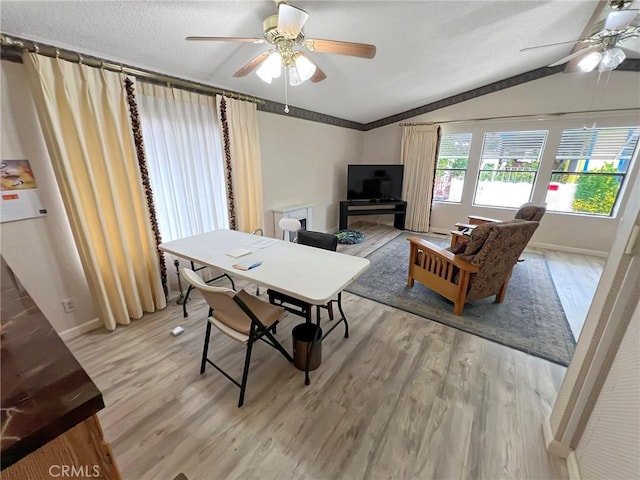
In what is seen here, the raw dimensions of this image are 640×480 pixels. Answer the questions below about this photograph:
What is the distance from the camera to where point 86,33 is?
1.68 m

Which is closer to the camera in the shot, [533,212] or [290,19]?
[290,19]

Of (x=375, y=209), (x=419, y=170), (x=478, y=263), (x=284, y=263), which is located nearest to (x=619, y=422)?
(x=478, y=263)

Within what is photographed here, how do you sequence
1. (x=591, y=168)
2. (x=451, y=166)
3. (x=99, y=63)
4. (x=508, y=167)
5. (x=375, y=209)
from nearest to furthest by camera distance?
(x=99, y=63)
(x=591, y=168)
(x=508, y=167)
(x=451, y=166)
(x=375, y=209)

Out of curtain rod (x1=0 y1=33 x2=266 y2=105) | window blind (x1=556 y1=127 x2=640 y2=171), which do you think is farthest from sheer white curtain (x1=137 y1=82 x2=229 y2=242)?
window blind (x1=556 y1=127 x2=640 y2=171)

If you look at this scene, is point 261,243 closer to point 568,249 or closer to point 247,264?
point 247,264

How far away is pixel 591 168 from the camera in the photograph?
13.0 feet

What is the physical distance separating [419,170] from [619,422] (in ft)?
16.0

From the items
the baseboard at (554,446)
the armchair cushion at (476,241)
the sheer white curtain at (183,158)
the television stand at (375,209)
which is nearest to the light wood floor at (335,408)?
the baseboard at (554,446)

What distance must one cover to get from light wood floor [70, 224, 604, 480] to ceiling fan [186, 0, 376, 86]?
6.89 ft

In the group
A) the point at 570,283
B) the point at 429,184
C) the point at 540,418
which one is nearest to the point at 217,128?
the point at 540,418

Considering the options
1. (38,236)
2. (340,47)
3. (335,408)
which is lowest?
(335,408)

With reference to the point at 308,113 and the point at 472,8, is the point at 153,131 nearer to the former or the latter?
the point at 308,113

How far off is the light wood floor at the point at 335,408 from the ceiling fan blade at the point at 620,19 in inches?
107

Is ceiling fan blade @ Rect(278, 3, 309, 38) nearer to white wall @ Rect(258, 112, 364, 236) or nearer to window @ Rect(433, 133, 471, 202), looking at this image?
white wall @ Rect(258, 112, 364, 236)
